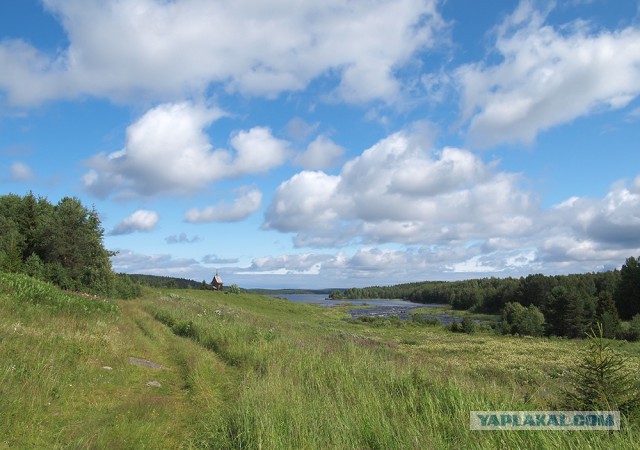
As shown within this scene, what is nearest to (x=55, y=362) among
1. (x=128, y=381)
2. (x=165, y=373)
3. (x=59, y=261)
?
(x=128, y=381)

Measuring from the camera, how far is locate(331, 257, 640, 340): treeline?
208 feet

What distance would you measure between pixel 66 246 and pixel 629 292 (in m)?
115

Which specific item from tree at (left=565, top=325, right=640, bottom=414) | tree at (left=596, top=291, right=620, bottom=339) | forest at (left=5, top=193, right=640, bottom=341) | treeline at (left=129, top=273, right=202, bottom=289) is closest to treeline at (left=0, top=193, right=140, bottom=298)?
forest at (left=5, top=193, right=640, bottom=341)

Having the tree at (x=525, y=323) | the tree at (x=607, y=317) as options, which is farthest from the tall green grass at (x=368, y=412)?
the tree at (x=607, y=317)

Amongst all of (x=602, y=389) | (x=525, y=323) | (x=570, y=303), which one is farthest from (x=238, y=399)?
(x=570, y=303)

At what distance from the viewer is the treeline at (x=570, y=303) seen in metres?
63.4

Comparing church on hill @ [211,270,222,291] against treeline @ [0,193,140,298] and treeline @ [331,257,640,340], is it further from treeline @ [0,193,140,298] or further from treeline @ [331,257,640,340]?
treeline @ [331,257,640,340]

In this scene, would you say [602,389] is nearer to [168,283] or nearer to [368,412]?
[368,412]

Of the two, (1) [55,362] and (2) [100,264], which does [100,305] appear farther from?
(2) [100,264]

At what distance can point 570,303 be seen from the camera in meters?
65.7

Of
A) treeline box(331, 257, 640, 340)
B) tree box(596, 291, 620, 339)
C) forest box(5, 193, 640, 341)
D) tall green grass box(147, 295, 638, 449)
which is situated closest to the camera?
tall green grass box(147, 295, 638, 449)

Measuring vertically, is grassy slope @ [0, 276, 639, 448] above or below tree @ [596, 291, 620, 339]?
above

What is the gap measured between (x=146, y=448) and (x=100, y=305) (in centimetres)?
1733

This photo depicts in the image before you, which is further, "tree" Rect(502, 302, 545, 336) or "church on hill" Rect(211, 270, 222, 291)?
"church on hill" Rect(211, 270, 222, 291)
